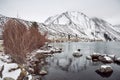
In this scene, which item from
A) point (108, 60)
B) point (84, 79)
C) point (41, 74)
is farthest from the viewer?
point (108, 60)

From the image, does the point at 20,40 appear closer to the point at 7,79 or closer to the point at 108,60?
the point at 7,79

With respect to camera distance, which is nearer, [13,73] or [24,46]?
[13,73]

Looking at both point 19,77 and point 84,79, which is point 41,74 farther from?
point 19,77

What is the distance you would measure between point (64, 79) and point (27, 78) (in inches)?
421

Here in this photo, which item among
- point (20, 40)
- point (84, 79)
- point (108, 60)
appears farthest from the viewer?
point (108, 60)

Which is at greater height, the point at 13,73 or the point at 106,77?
the point at 13,73

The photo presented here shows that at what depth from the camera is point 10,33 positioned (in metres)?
31.0

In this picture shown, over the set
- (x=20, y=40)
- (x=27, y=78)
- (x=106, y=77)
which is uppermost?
(x=20, y=40)

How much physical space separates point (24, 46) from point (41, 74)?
6854mm

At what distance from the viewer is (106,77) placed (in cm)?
3139

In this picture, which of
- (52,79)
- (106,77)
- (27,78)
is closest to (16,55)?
(52,79)

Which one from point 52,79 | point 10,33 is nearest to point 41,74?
point 52,79

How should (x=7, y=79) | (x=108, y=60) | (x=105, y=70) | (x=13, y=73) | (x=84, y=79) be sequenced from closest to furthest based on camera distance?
(x=7, y=79), (x=13, y=73), (x=84, y=79), (x=105, y=70), (x=108, y=60)

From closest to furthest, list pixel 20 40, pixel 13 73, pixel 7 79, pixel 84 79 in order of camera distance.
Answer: pixel 7 79 < pixel 13 73 < pixel 20 40 < pixel 84 79
